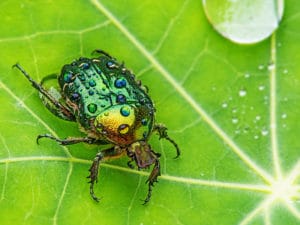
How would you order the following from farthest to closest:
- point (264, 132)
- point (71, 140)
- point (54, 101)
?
point (264, 132)
point (54, 101)
point (71, 140)

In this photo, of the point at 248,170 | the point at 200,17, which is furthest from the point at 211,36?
the point at 248,170

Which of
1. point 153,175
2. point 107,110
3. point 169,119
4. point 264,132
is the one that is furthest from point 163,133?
point 264,132

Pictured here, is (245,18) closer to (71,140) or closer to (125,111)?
Answer: (125,111)

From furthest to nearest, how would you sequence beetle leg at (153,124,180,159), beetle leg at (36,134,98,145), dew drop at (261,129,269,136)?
dew drop at (261,129,269,136)
beetle leg at (153,124,180,159)
beetle leg at (36,134,98,145)

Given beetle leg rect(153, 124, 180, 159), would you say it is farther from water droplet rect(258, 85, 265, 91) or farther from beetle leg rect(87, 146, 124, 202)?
water droplet rect(258, 85, 265, 91)

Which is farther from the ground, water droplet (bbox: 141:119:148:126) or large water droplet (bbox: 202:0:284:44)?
large water droplet (bbox: 202:0:284:44)

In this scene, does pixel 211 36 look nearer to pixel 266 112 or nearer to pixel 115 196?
pixel 266 112

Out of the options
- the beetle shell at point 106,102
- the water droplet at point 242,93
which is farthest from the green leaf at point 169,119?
the beetle shell at point 106,102

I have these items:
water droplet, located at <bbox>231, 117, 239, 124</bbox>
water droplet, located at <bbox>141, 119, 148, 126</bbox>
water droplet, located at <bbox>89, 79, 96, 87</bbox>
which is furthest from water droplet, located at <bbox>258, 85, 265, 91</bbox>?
water droplet, located at <bbox>89, 79, 96, 87</bbox>
